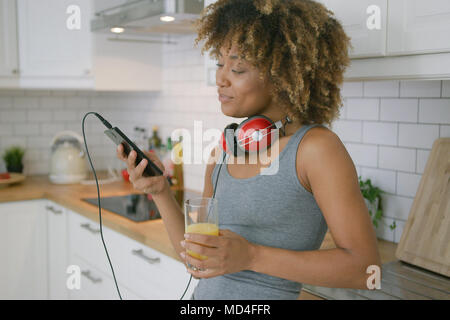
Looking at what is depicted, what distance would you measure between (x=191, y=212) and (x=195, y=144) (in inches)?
64.7

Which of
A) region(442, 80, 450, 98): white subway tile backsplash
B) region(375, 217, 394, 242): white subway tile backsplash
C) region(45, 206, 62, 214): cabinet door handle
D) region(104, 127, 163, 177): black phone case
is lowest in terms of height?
region(45, 206, 62, 214): cabinet door handle

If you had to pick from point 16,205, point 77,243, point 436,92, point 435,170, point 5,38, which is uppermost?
point 5,38

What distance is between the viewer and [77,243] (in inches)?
94.3

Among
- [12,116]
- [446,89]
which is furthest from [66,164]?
[446,89]

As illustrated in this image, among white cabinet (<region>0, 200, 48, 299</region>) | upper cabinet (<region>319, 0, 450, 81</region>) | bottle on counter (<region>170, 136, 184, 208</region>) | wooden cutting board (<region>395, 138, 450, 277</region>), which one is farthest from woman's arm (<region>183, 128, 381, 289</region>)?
white cabinet (<region>0, 200, 48, 299</region>)

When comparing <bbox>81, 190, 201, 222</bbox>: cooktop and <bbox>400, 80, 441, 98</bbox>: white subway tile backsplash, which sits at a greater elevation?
<bbox>400, 80, 441, 98</bbox>: white subway tile backsplash

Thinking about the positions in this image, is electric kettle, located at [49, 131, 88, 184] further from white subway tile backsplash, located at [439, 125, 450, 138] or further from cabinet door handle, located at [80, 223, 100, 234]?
white subway tile backsplash, located at [439, 125, 450, 138]

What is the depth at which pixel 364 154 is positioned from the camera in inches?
67.3

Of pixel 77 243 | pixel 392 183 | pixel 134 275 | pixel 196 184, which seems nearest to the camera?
pixel 392 183

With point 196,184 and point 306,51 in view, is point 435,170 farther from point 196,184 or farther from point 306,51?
point 196,184

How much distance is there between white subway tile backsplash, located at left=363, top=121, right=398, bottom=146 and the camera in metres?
1.61

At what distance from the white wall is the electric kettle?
330 mm
